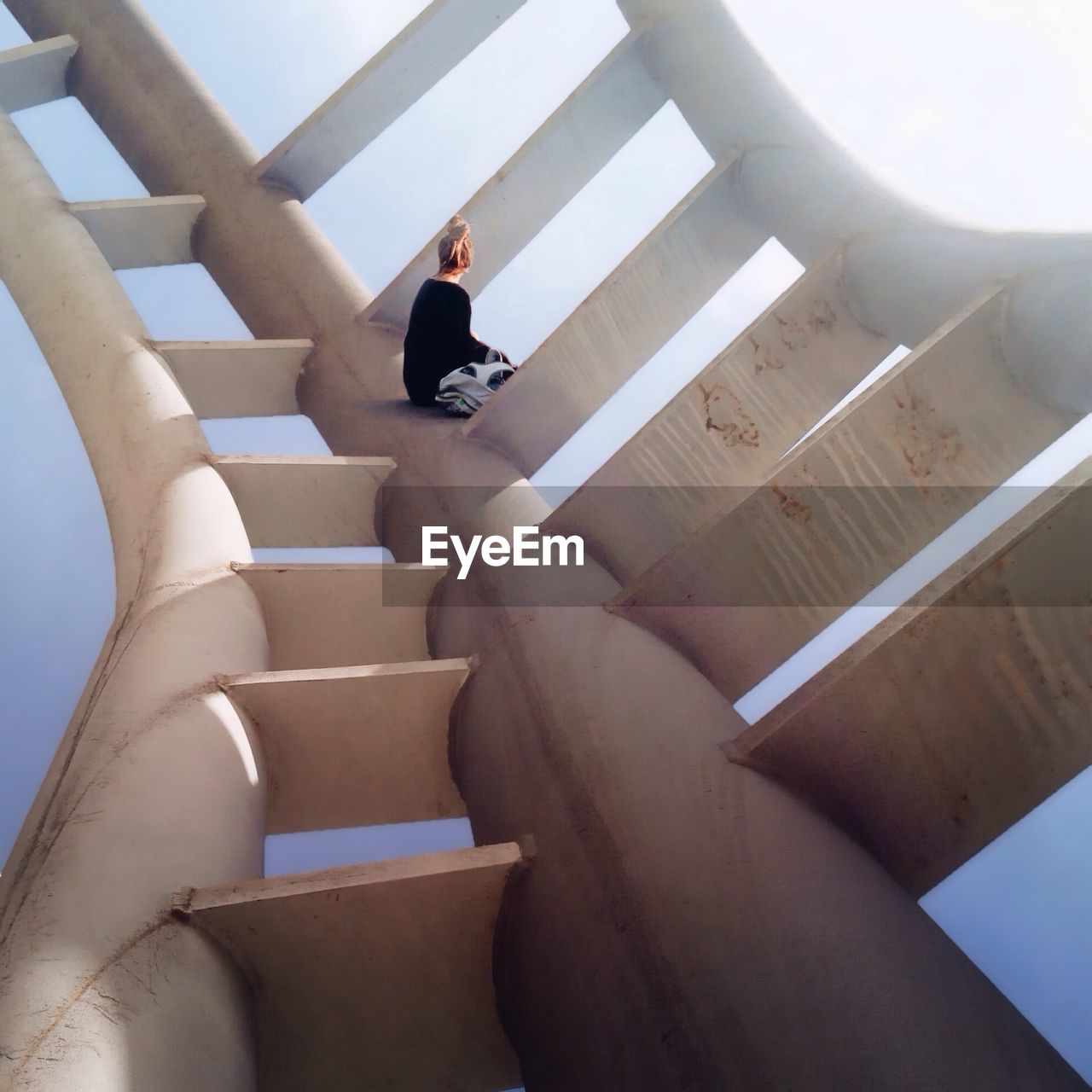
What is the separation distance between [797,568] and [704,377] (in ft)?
2.91

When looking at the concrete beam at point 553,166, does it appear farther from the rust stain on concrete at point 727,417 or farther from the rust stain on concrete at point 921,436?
the rust stain on concrete at point 921,436

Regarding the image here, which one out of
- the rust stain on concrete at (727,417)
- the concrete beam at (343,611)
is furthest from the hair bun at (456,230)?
the concrete beam at (343,611)

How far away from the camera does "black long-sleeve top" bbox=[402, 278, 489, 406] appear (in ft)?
13.1

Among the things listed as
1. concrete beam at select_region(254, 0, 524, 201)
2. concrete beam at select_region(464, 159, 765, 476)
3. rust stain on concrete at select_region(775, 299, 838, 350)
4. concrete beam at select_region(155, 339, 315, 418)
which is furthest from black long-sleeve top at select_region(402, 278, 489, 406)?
concrete beam at select_region(254, 0, 524, 201)

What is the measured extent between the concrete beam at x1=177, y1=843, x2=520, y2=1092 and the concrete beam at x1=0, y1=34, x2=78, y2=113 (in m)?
5.26

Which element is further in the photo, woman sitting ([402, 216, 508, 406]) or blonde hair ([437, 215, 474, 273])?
blonde hair ([437, 215, 474, 273])

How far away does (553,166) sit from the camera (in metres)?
4.84

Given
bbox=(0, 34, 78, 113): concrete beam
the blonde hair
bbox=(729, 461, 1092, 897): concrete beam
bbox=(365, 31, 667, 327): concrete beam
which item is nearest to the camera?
bbox=(729, 461, 1092, 897): concrete beam

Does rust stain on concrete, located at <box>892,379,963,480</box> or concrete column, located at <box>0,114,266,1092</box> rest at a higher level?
rust stain on concrete, located at <box>892,379,963,480</box>

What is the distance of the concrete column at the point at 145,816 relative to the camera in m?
1.48

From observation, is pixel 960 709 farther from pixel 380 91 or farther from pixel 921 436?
pixel 380 91

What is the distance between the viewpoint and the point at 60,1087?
4.44 feet

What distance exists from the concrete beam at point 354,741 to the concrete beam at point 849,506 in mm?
611

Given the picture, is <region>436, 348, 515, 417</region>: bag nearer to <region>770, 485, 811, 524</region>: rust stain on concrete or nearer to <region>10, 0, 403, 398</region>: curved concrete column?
<region>10, 0, 403, 398</region>: curved concrete column
